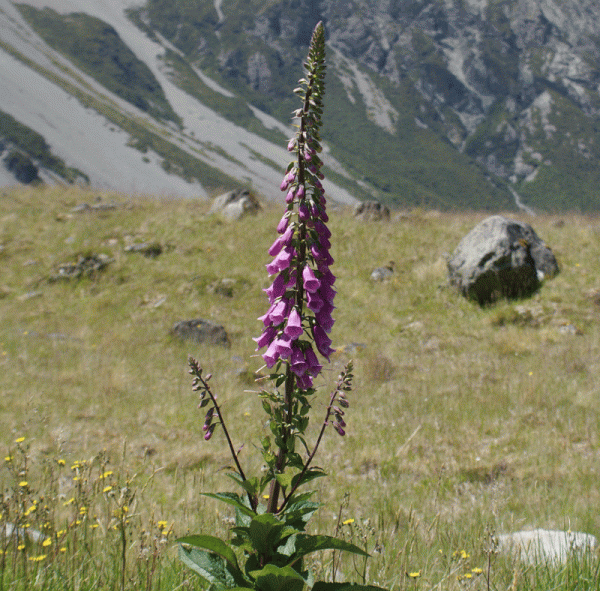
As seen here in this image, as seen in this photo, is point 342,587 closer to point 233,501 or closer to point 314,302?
point 233,501

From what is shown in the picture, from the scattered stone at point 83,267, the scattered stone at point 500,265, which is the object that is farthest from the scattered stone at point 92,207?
the scattered stone at point 500,265

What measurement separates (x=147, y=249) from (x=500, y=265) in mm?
12187

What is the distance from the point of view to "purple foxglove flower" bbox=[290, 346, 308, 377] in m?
1.99

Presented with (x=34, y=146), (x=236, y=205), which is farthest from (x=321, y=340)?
(x=34, y=146)

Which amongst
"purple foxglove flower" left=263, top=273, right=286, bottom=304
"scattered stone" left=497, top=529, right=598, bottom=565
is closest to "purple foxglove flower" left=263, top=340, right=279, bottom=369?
"purple foxglove flower" left=263, top=273, right=286, bottom=304

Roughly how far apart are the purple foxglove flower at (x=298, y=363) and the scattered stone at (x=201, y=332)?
378 inches

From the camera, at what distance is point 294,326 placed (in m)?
2.03

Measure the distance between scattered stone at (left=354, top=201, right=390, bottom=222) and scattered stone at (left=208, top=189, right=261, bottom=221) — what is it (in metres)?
4.44

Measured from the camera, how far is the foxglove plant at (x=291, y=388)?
1.95 m

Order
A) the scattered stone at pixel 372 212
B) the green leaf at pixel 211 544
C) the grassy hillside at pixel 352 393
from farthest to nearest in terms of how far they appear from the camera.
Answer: the scattered stone at pixel 372 212 < the grassy hillside at pixel 352 393 < the green leaf at pixel 211 544

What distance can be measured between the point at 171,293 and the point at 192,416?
7.49 metres

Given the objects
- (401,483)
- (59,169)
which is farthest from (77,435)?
(59,169)

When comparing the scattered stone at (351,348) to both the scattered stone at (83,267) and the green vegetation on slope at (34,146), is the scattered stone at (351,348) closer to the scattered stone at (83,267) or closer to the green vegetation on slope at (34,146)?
the scattered stone at (83,267)

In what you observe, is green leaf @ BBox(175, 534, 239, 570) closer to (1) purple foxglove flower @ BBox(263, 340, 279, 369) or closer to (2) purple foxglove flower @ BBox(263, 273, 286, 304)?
(1) purple foxglove flower @ BBox(263, 340, 279, 369)
